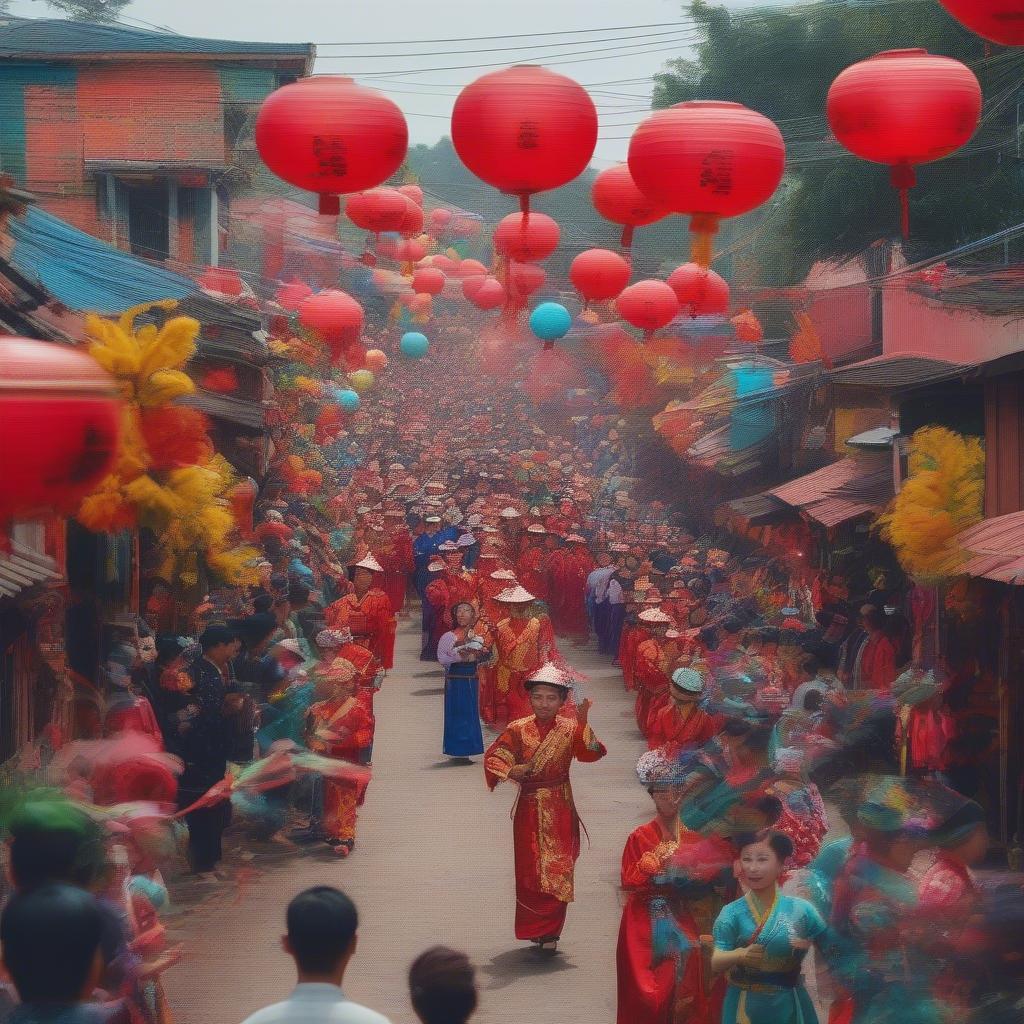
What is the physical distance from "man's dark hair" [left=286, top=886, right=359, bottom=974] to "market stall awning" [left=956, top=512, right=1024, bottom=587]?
5.85 metres

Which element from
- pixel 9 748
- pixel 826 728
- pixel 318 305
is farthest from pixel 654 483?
pixel 9 748

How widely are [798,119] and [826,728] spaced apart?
14860 mm

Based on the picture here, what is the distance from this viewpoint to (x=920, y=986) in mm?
5910

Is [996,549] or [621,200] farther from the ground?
[621,200]

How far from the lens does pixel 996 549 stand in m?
11.0

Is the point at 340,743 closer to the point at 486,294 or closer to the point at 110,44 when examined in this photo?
the point at 486,294

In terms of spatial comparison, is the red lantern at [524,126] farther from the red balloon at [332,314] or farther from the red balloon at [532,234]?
the red balloon at [332,314]

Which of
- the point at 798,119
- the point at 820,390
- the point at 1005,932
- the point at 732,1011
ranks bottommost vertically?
the point at 732,1011

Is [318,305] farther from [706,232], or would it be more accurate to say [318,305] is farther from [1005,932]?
[1005,932]

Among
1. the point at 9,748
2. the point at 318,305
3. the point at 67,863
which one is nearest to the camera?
the point at 67,863

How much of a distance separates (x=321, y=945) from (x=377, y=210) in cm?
965

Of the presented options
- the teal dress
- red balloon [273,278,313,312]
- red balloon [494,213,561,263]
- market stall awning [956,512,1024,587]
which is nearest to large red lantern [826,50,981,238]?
market stall awning [956,512,1024,587]

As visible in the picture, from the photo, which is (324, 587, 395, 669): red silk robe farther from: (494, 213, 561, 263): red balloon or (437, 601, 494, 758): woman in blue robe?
(494, 213, 561, 263): red balloon

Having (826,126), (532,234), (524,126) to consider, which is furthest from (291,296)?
(524,126)
